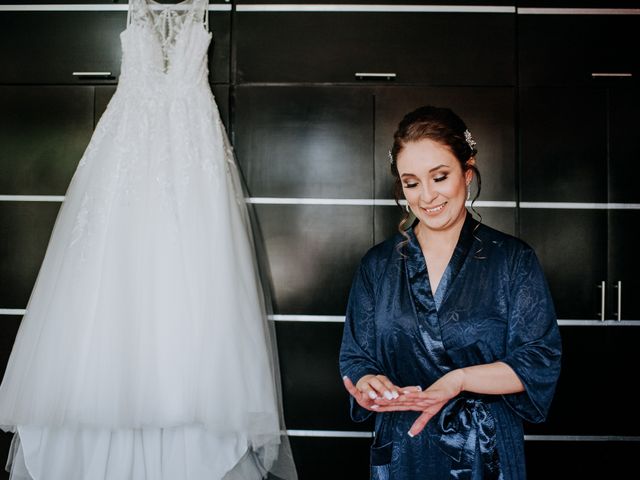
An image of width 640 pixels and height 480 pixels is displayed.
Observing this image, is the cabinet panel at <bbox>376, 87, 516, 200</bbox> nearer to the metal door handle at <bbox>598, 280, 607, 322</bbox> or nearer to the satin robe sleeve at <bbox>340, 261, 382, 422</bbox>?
the metal door handle at <bbox>598, 280, 607, 322</bbox>

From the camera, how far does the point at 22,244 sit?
93.5 inches

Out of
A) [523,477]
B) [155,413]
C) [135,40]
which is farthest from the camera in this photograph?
[135,40]

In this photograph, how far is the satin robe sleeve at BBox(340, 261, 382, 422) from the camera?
1.41 metres

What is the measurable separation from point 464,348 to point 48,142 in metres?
2.05

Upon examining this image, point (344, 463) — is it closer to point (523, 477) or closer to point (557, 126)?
point (523, 477)

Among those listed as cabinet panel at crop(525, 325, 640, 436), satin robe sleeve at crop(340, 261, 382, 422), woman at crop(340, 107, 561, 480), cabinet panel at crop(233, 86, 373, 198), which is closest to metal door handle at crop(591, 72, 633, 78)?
cabinet panel at crop(233, 86, 373, 198)

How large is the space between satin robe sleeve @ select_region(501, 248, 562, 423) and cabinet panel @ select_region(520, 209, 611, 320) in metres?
1.07

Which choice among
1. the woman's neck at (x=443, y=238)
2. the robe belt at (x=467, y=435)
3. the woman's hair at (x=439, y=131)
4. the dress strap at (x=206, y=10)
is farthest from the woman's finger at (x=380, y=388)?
the dress strap at (x=206, y=10)

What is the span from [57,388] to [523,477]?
→ 1437 mm

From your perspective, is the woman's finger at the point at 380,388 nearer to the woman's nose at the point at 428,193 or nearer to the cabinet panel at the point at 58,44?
the woman's nose at the point at 428,193

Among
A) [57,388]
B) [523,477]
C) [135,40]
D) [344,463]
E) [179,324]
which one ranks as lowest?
[344,463]

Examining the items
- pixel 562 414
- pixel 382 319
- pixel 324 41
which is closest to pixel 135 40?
pixel 324 41

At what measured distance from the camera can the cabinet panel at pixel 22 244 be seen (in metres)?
2.37

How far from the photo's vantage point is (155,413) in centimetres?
171
